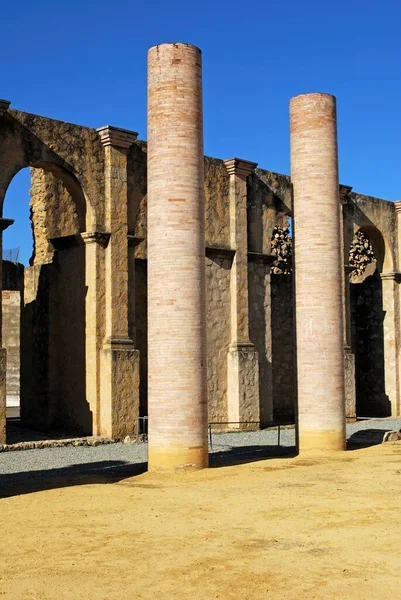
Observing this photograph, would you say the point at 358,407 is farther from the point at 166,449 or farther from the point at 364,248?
the point at 166,449

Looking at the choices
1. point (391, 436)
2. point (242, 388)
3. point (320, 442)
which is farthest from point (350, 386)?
point (320, 442)

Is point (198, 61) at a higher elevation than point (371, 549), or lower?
higher

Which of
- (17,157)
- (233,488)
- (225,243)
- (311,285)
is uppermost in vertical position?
(17,157)

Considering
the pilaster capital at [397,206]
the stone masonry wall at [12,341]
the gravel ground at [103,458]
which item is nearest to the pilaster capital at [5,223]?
the gravel ground at [103,458]

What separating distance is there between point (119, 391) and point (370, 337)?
30.5ft

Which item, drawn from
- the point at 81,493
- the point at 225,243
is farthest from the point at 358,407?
the point at 81,493

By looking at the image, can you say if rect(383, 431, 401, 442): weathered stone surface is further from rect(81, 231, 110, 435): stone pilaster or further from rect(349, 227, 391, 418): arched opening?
rect(349, 227, 391, 418): arched opening

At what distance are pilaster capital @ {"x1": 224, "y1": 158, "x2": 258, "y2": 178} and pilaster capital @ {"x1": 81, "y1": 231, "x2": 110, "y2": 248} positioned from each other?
3644 mm

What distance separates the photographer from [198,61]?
11031 millimetres

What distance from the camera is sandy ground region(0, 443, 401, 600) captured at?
5094 mm

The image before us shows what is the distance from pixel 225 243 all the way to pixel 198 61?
20.7 feet

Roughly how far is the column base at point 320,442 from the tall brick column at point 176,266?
254 cm

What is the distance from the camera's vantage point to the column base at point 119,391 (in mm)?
14086

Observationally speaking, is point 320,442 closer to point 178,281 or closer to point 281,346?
point 178,281
